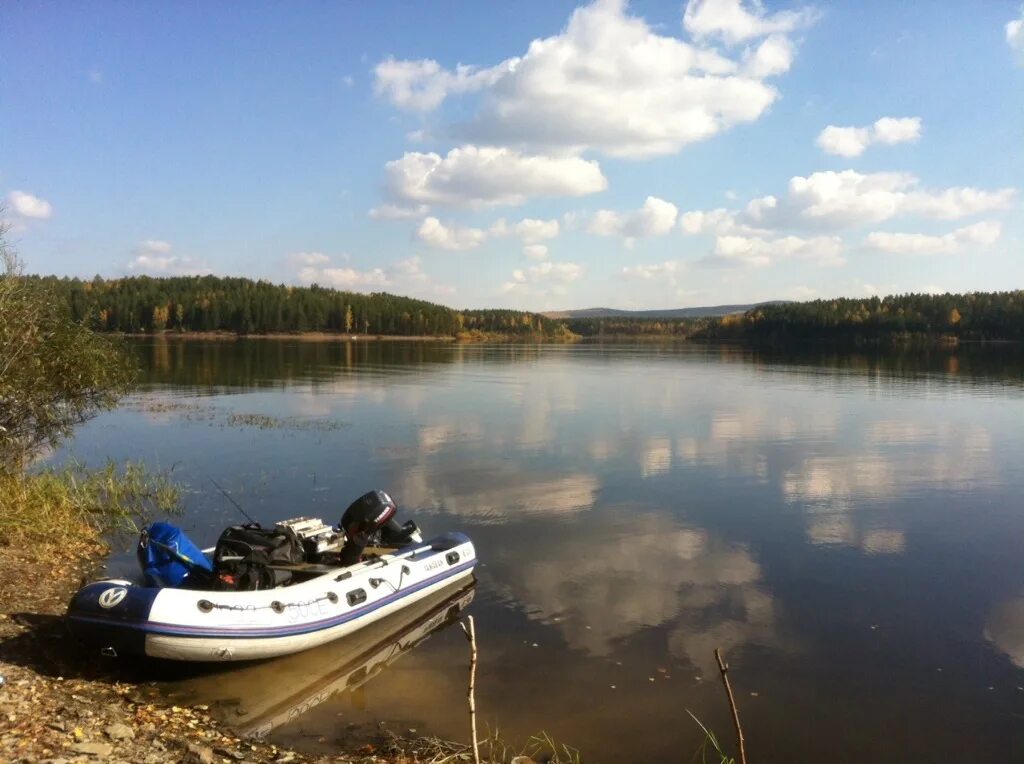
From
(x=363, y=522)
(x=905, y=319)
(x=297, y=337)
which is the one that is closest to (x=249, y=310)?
(x=297, y=337)

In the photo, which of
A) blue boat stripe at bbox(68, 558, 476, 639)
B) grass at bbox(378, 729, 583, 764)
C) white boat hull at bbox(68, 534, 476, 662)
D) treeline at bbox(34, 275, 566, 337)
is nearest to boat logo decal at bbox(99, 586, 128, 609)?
white boat hull at bbox(68, 534, 476, 662)

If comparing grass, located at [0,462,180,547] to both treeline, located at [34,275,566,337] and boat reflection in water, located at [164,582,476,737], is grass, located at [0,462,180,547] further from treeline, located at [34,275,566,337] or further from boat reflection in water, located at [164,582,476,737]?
treeline, located at [34,275,566,337]

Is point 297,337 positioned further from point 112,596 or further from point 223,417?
point 112,596

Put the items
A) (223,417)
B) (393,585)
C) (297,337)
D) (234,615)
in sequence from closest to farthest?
(234,615), (393,585), (223,417), (297,337)

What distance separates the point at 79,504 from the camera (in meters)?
13.3

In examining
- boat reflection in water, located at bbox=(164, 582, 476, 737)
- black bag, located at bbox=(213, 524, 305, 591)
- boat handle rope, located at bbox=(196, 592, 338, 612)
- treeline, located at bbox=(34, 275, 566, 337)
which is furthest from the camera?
treeline, located at bbox=(34, 275, 566, 337)

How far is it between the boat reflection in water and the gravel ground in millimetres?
393

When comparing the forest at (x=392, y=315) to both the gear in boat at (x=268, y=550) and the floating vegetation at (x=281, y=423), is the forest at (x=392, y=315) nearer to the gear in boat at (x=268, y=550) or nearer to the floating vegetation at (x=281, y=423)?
the floating vegetation at (x=281, y=423)

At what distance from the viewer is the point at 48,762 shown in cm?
532

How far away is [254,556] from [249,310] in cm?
11973

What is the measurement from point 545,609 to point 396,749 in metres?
3.98

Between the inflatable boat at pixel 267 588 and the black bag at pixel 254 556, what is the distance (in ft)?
0.04

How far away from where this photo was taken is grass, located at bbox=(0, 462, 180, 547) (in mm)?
11258

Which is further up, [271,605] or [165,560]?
[165,560]
